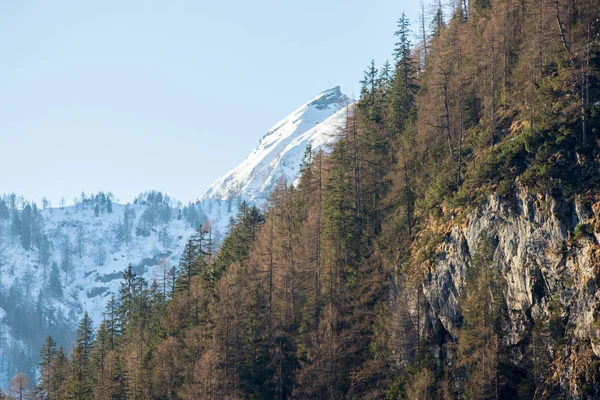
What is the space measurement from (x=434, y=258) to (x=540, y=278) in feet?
34.7

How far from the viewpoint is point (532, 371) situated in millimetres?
53625

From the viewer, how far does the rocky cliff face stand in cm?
5094

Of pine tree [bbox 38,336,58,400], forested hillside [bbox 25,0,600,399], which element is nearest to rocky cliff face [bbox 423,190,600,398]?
forested hillside [bbox 25,0,600,399]

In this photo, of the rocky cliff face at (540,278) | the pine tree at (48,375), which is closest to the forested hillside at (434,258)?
the rocky cliff face at (540,278)

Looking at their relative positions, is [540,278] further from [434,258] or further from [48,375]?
[48,375]

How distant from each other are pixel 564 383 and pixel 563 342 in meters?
2.83

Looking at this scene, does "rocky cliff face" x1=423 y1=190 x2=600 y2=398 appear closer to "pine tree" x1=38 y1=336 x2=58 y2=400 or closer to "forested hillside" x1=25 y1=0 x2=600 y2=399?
"forested hillside" x1=25 y1=0 x2=600 y2=399

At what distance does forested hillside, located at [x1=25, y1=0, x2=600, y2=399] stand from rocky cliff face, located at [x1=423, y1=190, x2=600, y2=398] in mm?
108

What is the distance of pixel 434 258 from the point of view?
63.4m

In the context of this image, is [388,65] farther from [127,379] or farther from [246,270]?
[127,379]

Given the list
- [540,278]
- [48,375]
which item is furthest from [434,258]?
[48,375]

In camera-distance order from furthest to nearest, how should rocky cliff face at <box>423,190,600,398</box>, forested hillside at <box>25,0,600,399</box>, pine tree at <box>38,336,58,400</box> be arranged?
pine tree at <box>38,336,58,400</box> < forested hillside at <box>25,0,600,399</box> < rocky cliff face at <box>423,190,600,398</box>

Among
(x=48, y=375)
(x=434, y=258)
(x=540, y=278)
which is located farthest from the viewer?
(x=48, y=375)

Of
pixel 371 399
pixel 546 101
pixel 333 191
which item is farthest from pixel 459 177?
pixel 371 399
